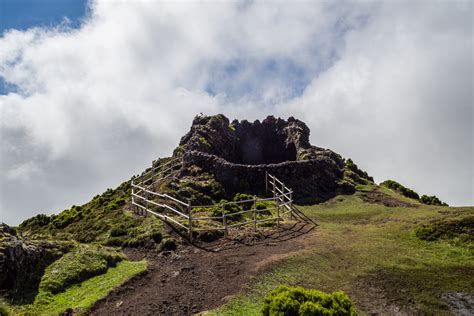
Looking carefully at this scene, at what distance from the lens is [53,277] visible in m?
17.3

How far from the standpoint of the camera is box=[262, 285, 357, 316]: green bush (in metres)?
11.0

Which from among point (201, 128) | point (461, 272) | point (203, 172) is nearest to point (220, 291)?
point (461, 272)

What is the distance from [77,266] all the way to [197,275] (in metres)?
6.38

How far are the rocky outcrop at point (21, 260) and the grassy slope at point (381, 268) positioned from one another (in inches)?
371

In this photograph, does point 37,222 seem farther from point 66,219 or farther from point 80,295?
point 80,295

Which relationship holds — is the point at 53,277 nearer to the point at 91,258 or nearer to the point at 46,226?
the point at 91,258

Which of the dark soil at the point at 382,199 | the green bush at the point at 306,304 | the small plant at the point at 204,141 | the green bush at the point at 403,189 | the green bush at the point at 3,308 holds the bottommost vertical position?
the green bush at the point at 3,308

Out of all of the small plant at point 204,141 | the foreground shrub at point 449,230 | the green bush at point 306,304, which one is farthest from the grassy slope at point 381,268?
the small plant at point 204,141

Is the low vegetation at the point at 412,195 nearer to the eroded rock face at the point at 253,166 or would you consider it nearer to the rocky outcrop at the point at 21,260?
Result: the eroded rock face at the point at 253,166

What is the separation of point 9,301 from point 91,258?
515cm

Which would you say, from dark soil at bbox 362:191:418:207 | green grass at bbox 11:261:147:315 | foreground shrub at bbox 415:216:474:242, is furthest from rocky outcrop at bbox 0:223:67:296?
dark soil at bbox 362:191:418:207

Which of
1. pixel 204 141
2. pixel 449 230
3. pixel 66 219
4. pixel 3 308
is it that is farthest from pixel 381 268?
pixel 66 219

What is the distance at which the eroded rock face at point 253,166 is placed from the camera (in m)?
36.3

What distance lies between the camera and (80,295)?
1623 centimetres
